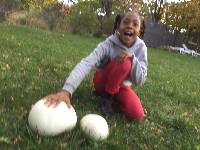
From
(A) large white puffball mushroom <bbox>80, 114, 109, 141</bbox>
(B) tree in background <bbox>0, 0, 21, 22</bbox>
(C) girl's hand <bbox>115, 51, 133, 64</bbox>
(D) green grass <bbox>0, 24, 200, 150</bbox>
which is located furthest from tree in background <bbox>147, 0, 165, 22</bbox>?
(A) large white puffball mushroom <bbox>80, 114, 109, 141</bbox>

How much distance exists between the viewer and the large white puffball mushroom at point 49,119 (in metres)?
4.89

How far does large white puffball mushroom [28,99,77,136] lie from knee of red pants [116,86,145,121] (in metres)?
1.63

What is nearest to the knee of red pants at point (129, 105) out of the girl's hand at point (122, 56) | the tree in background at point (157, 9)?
the girl's hand at point (122, 56)

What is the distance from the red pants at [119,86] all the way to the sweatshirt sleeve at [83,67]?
189mm

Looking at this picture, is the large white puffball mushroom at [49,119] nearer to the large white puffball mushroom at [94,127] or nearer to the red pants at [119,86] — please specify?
the large white puffball mushroom at [94,127]

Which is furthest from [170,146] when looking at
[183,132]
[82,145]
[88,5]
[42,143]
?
[88,5]

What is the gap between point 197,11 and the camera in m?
48.2

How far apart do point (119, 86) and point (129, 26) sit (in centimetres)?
85

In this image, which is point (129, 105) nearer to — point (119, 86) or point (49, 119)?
point (119, 86)

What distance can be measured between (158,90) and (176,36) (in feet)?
134

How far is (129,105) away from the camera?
6.59 metres

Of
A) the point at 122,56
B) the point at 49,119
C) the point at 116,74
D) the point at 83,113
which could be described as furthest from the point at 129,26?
the point at 49,119

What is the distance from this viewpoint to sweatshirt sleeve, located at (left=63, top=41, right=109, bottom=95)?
5641mm

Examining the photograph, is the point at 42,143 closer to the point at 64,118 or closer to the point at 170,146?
the point at 64,118
